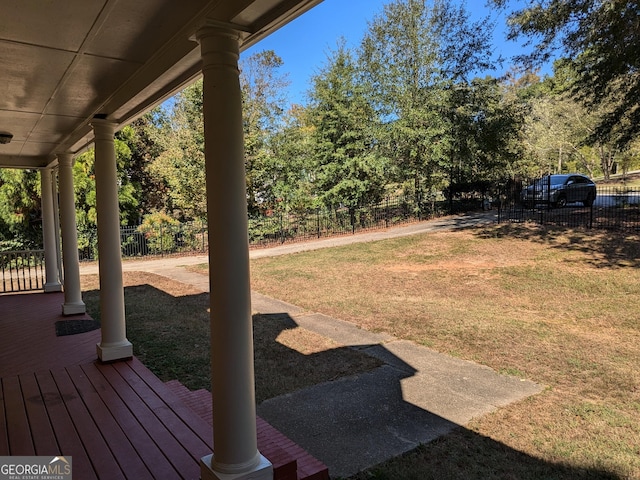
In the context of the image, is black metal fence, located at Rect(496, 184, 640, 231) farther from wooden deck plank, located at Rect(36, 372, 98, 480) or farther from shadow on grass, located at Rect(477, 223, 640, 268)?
wooden deck plank, located at Rect(36, 372, 98, 480)

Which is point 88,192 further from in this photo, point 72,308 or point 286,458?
point 286,458

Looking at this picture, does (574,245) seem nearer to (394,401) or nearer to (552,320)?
(552,320)

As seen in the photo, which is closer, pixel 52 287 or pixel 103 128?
pixel 103 128

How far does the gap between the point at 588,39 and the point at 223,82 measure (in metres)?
11.4

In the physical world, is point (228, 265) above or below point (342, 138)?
below

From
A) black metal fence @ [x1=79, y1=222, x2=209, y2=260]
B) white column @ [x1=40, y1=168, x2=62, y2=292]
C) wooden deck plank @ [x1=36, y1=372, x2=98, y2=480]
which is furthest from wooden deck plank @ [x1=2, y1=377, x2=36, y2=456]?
black metal fence @ [x1=79, y1=222, x2=209, y2=260]

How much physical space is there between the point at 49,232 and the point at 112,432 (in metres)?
6.25

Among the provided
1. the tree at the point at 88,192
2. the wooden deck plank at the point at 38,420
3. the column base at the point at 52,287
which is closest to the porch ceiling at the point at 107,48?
the wooden deck plank at the point at 38,420

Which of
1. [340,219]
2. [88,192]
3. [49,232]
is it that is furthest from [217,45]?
[340,219]

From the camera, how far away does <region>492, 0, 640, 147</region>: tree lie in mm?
9414

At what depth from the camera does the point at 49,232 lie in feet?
25.6

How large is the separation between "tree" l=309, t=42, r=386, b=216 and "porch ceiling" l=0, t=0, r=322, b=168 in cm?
1380

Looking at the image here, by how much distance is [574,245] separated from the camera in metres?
10.4

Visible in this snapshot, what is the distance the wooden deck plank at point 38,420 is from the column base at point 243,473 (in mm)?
1040
